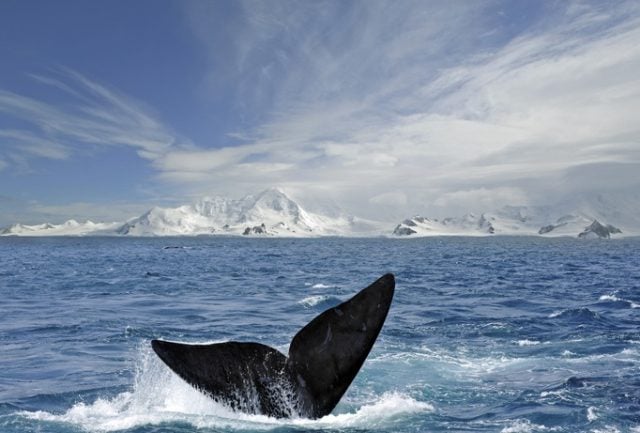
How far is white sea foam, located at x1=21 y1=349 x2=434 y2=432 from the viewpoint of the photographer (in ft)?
26.7

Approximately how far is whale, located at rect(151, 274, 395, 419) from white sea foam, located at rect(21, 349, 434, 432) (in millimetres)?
518

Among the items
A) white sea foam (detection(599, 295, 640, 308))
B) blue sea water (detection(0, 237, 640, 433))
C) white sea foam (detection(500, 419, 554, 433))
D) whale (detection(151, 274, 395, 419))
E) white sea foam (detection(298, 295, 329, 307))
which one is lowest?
white sea foam (detection(500, 419, 554, 433))

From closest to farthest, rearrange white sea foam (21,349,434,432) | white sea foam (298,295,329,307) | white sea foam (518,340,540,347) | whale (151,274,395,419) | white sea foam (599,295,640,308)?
whale (151,274,395,419) < white sea foam (21,349,434,432) < white sea foam (518,340,540,347) < white sea foam (599,295,640,308) < white sea foam (298,295,329,307)

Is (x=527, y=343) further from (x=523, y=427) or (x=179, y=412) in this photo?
(x=179, y=412)

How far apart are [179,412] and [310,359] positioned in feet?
8.89

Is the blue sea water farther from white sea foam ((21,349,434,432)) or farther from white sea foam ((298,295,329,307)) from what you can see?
white sea foam ((298,295,329,307))

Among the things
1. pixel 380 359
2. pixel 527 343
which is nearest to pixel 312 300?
pixel 527 343

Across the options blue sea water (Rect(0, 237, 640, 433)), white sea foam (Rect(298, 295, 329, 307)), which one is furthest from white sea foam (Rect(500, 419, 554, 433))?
white sea foam (Rect(298, 295, 329, 307))

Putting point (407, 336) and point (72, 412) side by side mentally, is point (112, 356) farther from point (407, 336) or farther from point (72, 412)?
point (407, 336)

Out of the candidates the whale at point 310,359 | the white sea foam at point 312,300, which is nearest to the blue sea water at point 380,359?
the white sea foam at point 312,300

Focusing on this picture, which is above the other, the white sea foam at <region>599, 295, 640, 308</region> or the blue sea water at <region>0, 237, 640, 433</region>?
the white sea foam at <region>599, 295, 640, 308</region>

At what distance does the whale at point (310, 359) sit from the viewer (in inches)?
290

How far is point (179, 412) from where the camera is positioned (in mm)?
9031

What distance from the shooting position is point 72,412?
379 inches
